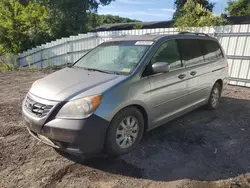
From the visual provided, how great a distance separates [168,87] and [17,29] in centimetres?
1472

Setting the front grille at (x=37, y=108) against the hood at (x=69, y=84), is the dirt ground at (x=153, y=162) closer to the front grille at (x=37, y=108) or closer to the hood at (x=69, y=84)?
the front grille at (x=37, y=108)

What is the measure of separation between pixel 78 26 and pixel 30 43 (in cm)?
424

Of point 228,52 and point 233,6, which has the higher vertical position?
point 233,6

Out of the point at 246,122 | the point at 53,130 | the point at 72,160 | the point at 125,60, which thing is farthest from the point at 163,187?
the point at 246,122

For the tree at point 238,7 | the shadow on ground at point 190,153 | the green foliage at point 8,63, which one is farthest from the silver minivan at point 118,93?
the tree at point 238,7

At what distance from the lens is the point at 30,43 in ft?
50.3

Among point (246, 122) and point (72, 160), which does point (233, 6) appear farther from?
point (72, 160)

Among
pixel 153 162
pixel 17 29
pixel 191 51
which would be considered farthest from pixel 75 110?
pixel 17 29

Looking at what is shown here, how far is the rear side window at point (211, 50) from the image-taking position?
4748 mm

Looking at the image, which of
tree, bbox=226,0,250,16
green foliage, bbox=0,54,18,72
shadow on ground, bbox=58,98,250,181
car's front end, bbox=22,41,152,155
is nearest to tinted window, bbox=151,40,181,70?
car's front end, bbox=22,41,152,155

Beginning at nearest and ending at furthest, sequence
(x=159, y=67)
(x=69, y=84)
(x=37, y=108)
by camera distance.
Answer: (x=37, y=108) → (x=69, y=84) → (x=159, y=67)

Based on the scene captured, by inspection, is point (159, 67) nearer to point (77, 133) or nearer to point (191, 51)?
point (191, 51)

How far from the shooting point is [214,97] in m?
5.27

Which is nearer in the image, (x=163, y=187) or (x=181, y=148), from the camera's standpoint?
(x=163, y=187)
